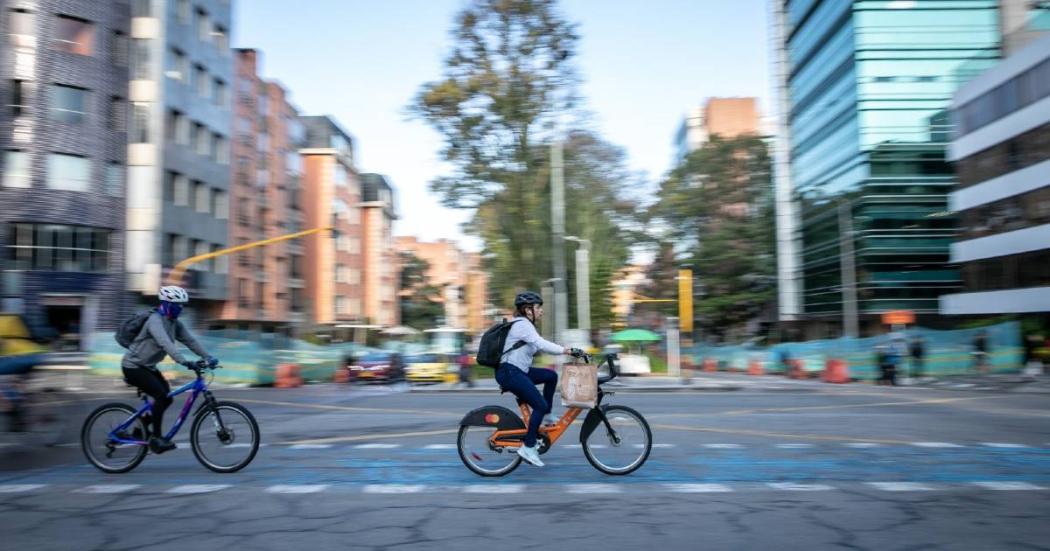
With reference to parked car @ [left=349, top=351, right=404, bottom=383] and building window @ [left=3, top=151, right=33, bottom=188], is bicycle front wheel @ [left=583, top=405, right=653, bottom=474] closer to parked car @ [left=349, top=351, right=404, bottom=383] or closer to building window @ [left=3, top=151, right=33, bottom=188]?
parked car @ [left=349, top=351, right=404, bottom=383]

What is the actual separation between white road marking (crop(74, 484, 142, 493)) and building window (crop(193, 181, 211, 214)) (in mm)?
40030

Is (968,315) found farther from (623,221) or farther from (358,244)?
(358,244)

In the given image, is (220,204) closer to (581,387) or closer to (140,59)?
(140,59)

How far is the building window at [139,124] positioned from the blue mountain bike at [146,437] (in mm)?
35853

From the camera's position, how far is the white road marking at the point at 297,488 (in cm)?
739

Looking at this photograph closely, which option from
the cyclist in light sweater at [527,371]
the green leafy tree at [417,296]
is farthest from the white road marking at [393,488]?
the green leafy tree at [417,296]

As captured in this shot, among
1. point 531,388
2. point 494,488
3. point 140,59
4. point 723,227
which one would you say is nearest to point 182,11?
point 140,59

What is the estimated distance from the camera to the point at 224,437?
841 centimetres

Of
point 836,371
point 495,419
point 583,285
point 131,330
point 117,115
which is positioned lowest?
point 836,371

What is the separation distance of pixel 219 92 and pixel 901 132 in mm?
38643

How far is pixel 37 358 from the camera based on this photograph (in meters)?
11.3

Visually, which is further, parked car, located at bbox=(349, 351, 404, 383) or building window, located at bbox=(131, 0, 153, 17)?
building window, located at bbox=(131, 0, 153, 17)

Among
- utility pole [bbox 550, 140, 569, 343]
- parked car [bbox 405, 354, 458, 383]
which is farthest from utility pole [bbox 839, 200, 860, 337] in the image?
parked car [bbox 405, 354, 458, 383]

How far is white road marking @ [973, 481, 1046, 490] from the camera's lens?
7406 mm
